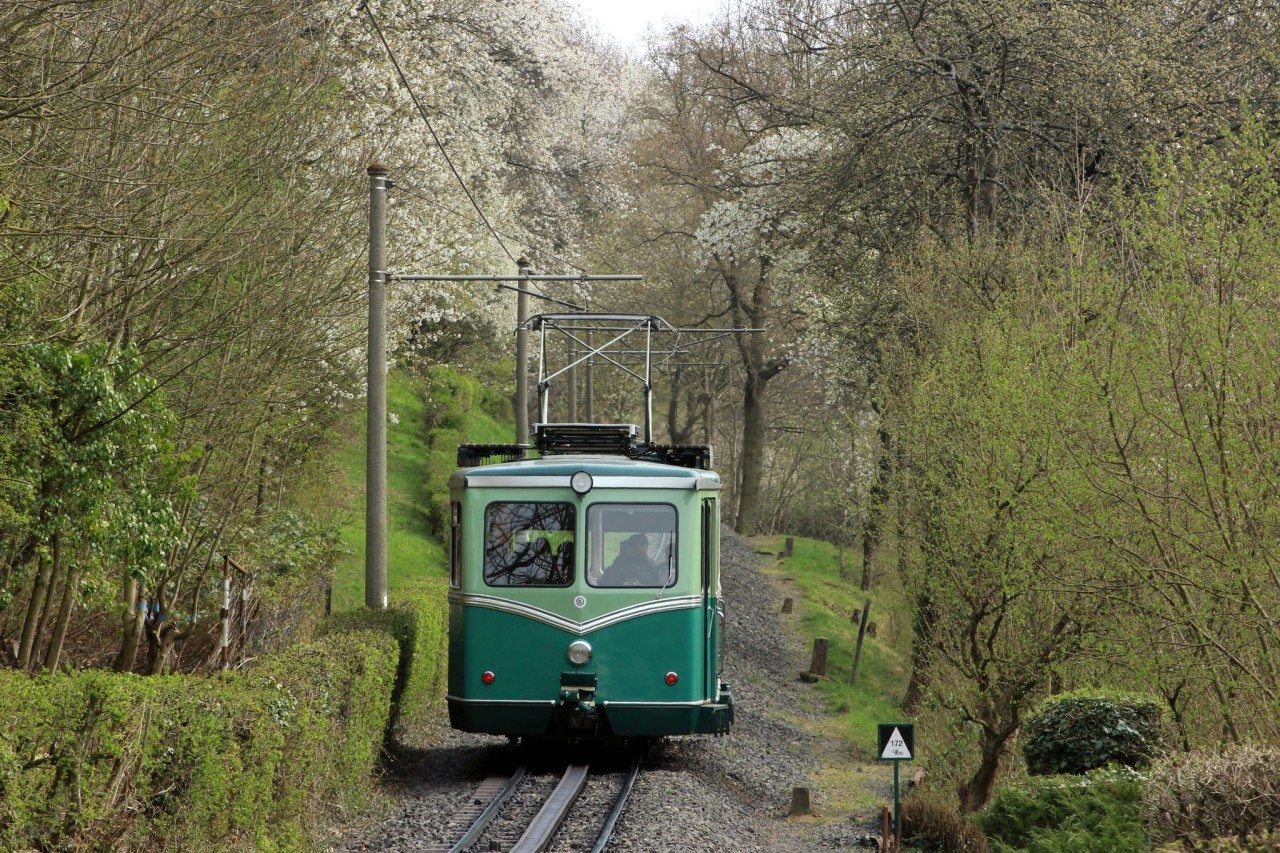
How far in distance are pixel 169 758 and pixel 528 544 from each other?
5739 millimetres

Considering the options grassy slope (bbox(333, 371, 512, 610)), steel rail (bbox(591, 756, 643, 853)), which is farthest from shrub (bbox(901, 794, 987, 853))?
grassy slope (bbox(333, 371, 512, 610))

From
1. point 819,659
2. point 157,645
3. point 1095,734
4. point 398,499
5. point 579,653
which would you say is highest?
point 398,499

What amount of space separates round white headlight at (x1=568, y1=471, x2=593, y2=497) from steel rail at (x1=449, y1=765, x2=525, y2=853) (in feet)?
8.44

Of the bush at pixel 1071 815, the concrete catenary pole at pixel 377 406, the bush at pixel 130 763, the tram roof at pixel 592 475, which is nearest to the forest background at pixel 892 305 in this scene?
the bush at pixel 1071 815

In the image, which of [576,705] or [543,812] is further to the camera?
[576,705]

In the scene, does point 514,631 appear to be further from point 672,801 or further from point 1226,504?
point 1226,504

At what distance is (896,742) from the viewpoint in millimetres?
11445

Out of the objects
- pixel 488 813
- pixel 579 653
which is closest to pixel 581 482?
pixel 579 653

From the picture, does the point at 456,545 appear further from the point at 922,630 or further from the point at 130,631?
the point at 922,630

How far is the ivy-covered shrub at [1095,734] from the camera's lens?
10633 millimetres

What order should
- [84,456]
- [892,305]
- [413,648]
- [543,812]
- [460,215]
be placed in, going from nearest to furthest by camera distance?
1. [84,456]
2. [543,812]
3. [413,648]
4. [892,305]
5. [460,215]

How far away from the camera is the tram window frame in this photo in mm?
12523

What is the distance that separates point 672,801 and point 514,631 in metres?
2.04

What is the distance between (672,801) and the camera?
11.7m
